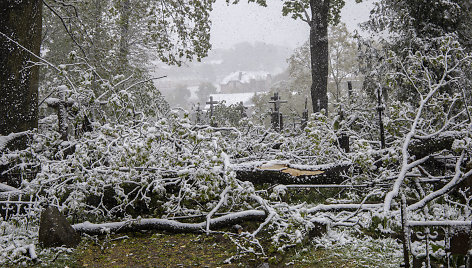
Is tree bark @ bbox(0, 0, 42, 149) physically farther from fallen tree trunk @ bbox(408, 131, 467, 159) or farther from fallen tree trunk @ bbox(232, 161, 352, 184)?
fallen tree trunk @ bbox(408, 131, 467, 159)

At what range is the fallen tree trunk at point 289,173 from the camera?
5.78 m

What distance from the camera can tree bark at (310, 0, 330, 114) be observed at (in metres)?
13.1

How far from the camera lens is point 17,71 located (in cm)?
634

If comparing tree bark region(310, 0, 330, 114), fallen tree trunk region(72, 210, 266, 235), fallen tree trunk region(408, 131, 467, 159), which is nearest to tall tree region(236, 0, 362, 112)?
tree bark region(310, 0, 330, 114)

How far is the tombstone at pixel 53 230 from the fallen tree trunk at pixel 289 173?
8.33 feet

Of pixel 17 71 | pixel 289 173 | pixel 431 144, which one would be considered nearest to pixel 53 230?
pixel 17 71

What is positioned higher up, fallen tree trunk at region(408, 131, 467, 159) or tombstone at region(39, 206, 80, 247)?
fallen tree trunk at region(408, 131, 467, 159)

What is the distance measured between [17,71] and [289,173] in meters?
5.04

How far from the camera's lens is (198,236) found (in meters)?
5.14

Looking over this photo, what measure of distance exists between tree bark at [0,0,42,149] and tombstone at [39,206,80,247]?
236 cm

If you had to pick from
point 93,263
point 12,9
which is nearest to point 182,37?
point 12,9

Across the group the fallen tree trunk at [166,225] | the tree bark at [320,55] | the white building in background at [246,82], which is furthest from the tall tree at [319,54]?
the white building in background at [246,82]

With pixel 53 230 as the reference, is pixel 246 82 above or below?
above

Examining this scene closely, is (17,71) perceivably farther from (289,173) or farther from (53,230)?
(289,173)
